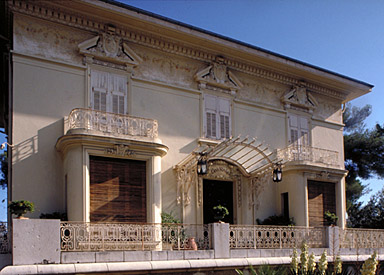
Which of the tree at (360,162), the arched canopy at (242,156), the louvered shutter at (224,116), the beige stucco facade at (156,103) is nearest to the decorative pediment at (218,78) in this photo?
the beige stucco facade at (156,103)

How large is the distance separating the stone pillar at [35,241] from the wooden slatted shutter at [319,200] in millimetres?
10530

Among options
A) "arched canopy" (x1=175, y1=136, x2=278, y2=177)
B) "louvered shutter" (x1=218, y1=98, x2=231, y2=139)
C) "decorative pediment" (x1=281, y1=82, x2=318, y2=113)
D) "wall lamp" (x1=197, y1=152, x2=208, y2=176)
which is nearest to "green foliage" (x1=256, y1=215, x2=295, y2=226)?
"arched canopy" (x1=175, y1=136, x2=278, y2=177)

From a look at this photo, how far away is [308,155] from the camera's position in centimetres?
1977

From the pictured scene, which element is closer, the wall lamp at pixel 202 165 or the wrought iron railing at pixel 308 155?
the wall lamp at pixel 202 165

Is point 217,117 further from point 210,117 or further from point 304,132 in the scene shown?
point 304,132

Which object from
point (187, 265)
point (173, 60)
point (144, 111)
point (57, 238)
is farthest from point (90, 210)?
point (173, 60)

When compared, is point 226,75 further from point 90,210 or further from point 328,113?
point 90,210

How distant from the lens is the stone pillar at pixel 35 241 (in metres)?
10.9

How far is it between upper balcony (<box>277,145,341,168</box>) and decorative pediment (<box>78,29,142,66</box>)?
22.9ft

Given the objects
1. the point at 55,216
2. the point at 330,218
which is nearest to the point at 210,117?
the point at 330,218

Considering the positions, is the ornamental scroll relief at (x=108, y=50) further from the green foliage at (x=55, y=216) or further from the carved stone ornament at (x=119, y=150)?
the green foliage at (x=55, y=216)

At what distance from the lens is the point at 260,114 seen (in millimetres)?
19719

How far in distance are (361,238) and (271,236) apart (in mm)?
4698

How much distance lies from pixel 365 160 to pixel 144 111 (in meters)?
18.3
